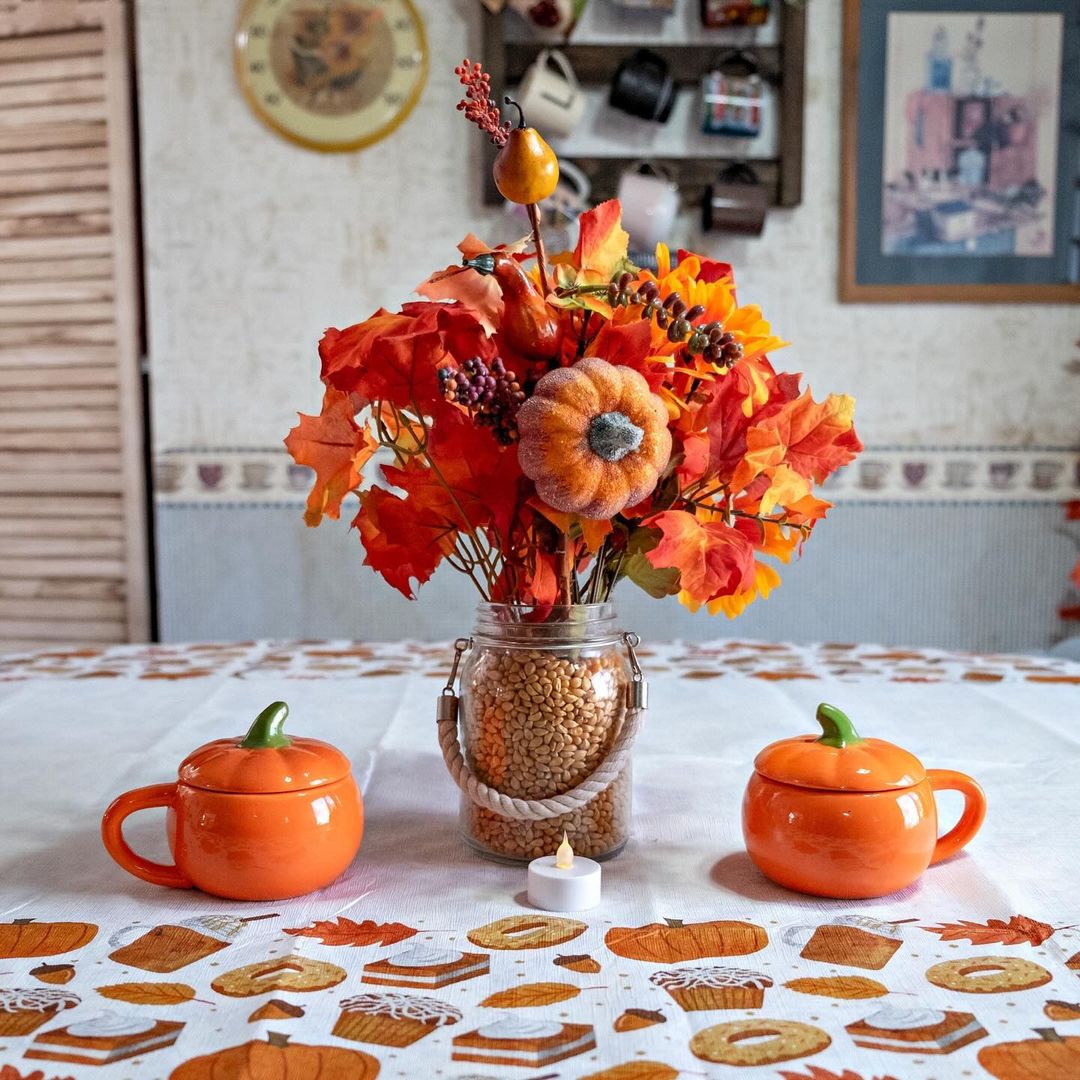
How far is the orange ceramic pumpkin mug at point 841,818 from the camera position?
24.2 inches

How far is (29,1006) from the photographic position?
0.50 meters

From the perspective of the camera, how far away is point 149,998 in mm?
507

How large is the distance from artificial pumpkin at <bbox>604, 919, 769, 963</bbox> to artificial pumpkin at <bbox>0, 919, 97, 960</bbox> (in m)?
0.28

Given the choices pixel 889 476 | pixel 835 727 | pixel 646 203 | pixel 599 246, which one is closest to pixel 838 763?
pixel 835 727

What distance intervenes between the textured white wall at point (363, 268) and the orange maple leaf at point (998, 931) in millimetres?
2035

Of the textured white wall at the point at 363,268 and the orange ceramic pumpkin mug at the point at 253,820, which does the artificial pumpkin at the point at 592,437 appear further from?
the textured white wall at the point at 363,268

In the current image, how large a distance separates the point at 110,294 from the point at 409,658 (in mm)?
1569

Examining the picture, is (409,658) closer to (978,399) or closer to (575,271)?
(575,271)

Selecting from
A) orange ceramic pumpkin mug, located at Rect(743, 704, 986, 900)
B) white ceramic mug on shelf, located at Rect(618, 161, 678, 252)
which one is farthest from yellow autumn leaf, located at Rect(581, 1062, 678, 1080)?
white ceramic mug on shelf, located at Rect(618, 161, 678, 252)

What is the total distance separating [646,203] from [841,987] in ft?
6.67

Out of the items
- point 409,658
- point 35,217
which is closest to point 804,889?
point 409,658

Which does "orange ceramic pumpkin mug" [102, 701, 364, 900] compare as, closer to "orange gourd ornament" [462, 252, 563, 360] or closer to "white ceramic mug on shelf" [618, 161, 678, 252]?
"orange gourd ornament" [462, 252, 563, 360]

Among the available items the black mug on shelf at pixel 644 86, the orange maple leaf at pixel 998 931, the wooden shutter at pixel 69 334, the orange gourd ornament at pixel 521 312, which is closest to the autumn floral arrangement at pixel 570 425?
the orange gourd ornament at pixel 521 312

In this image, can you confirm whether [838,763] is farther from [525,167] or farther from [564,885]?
[525,167]
